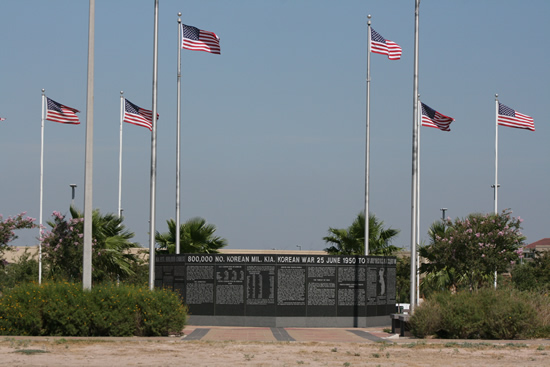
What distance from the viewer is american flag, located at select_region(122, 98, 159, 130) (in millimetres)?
31594

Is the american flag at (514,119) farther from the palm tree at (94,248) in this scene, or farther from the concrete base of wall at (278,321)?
the palm tree at (94,248)

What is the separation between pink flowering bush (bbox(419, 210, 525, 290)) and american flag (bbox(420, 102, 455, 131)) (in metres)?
5.33

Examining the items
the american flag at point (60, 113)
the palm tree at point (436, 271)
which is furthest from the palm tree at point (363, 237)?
the american flag at point (60, 113)

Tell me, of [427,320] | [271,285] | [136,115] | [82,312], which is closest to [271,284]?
[271,285]

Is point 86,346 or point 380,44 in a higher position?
point 380,44

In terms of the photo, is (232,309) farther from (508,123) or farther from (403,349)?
(508,123)

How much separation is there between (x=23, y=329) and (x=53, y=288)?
3.94 ft

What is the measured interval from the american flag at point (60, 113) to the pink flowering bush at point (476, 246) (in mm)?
14772

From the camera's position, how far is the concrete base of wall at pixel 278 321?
85.5ft

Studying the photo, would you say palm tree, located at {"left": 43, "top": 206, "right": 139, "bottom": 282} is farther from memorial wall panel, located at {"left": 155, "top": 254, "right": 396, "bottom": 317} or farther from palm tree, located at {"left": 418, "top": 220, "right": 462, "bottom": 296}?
palm tree, located at {"left": 418, "top": 220, "right": 462, "bottom": 296}

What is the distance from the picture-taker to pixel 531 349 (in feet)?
61.5

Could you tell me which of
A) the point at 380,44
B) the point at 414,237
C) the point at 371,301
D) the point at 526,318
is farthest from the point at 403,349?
the point at 380,44

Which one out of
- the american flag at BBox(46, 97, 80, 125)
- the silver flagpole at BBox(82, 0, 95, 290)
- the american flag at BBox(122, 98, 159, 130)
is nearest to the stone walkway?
the silver flagpole at BBox(82, 0, 95, 290)

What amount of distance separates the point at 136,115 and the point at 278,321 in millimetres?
10335
